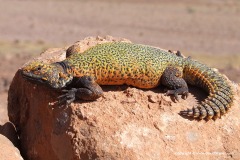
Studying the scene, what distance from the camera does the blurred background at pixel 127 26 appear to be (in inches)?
771

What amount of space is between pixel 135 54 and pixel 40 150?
1.82 meters

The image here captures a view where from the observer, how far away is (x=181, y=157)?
620 centimetres

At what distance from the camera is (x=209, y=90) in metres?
6.82

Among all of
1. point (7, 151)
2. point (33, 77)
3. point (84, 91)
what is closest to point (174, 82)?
point (84, 91)

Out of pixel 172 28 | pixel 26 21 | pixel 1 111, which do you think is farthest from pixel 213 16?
pixel 1 111

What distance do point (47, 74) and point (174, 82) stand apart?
5.45 feet

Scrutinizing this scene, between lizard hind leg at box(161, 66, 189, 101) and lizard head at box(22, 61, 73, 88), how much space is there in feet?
4.31

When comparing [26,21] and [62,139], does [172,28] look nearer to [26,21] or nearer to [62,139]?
[26,21]

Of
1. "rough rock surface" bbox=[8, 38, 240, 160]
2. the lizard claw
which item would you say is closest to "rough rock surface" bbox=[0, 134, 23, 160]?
"rough rock surface" bbox=[8, 38, 240, 160]

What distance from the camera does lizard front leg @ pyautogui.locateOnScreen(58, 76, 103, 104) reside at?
637cm

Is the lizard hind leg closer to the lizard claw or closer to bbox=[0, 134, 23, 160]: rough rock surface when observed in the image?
the lizard claw

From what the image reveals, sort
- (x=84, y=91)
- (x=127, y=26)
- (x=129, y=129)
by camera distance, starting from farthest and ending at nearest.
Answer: (x=127, y=26), (x=84, y=91), (x=129, y=129)

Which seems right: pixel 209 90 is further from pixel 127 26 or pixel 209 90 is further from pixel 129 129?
pixel 127 26

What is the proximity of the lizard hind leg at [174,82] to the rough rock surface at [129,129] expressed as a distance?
0.42 ft
